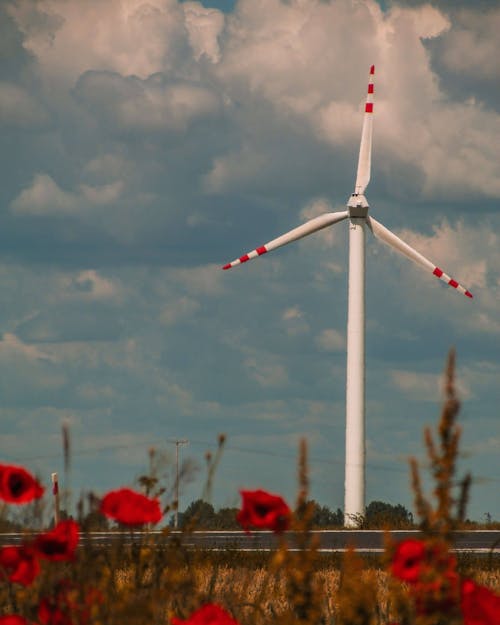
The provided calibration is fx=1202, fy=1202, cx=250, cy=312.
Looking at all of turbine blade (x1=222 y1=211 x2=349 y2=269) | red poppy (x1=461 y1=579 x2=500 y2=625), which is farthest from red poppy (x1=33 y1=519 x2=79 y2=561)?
turbine blade (x1=222 y1=211 x2=349 y2=269)

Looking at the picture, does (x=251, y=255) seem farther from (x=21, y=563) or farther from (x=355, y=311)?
(x=21, y=563)

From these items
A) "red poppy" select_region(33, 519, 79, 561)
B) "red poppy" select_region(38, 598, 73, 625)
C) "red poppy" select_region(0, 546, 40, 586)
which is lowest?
"red poppy" select_region(38, 598, 73, 625)

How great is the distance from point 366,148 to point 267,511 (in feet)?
120

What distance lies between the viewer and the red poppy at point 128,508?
4.89 m

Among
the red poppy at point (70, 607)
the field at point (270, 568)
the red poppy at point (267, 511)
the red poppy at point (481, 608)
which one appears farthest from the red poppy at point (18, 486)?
the red poppy at point (481, 608)

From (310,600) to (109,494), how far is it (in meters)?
0.93

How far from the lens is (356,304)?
39.3m

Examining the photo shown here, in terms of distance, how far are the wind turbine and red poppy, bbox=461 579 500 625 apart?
3413 centimetres

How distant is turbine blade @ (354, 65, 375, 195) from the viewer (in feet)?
133

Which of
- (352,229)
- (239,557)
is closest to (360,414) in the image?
(352,229)

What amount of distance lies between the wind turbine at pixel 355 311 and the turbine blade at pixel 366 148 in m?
0.03

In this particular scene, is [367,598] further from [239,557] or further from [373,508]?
[373,508]

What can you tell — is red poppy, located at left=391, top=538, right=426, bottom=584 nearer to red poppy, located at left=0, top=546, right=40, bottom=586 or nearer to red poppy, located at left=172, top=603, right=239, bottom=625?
red poppy, located at left=172, top=603, right=239, bottom=625

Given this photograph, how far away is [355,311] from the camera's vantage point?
129ft
